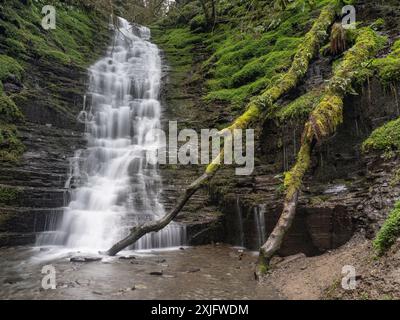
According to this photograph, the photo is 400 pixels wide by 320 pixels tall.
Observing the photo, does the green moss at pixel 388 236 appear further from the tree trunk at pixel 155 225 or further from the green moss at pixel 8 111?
the green moss at pixel 8 111

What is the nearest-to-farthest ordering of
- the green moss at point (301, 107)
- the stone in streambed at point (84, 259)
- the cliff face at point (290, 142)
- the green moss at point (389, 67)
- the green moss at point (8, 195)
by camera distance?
1. the cliff face at point (290, 142)
2. the stone in streambed at point (84, 259)
3. the green moss at point (389, 67)
4. the green moss at point (301, 107)
5. the green moss at point (8, 195)

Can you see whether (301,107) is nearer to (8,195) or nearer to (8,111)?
(8,195)

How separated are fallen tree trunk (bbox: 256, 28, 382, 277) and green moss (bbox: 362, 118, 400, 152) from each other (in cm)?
88

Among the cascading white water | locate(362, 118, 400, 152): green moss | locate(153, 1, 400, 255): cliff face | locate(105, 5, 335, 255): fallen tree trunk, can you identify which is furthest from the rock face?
the cascading white water

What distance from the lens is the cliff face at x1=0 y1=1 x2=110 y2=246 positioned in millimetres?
9938

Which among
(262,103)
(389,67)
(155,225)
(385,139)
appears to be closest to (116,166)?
(155,225)

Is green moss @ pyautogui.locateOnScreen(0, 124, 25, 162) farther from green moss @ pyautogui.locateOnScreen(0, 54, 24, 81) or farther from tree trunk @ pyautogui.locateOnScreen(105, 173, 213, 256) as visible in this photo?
tree trunk @ pyautogui.locateOnScreen(105, 173, 213, 256)

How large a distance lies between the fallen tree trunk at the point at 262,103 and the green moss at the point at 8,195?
3351 mm

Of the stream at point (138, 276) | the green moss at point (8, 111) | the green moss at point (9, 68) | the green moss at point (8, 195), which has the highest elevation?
the green moss at point (9, 68)

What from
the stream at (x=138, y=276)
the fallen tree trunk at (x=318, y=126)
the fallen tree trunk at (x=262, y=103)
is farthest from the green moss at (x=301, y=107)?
the stream at (x=138, y=276)

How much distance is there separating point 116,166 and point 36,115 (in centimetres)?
348

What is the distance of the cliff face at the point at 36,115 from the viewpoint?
32.6 ft

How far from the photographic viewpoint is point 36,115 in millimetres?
13125
